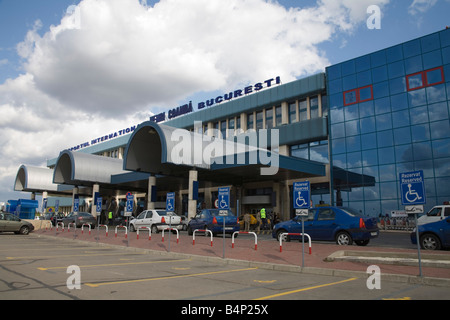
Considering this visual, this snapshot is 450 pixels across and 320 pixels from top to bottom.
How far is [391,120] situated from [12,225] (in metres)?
32.5

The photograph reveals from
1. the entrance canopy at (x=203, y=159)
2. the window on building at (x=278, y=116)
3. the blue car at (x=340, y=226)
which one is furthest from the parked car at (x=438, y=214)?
the window on building at (x=278, y=116)

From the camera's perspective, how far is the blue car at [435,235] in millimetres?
12664

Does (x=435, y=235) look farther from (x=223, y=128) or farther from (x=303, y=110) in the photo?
(x=223, y=128)

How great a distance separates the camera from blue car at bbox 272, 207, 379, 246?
13.9 metres

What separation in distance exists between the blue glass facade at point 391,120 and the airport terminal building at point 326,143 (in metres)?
0.09

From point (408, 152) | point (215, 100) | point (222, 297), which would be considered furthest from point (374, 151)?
point (222, 297)

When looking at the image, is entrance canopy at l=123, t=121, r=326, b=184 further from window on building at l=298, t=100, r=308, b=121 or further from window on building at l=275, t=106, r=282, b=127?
window on building at l=275, t=106, r=282, b=127

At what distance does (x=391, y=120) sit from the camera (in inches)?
1318

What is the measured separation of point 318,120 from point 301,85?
4.81 m

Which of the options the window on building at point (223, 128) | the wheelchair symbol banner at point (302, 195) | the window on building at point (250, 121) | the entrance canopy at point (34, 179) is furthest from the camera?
the entrance canopy at point (34, 179)

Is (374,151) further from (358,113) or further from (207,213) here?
(207,213)

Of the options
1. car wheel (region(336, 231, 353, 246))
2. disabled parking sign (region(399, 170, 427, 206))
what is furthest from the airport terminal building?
disabled parking sign (region(399, 170, 427, 206))

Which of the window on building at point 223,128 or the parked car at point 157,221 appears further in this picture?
the window on building at point 223,128

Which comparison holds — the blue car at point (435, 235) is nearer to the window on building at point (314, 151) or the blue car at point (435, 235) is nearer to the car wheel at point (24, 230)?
the window on building at point (314, 151)
